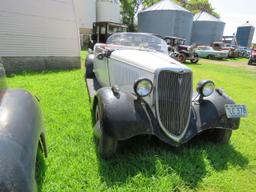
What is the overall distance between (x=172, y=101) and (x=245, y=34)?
48309 mm

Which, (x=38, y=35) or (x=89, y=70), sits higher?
(x=38, y=35)

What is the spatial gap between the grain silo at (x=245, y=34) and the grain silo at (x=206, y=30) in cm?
1237

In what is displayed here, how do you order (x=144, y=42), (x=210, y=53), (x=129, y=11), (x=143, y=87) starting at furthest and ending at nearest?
(x=129, y=11), (x=210, y=53), (x=144, y=42), (x=143, y=87)

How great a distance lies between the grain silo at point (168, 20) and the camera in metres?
27.9

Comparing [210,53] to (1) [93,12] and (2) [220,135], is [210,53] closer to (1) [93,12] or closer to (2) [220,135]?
(1) [93,12]

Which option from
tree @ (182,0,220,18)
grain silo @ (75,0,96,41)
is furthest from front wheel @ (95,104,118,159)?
tree @ (182,0,220,18)

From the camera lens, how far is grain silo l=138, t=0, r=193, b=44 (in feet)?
91.4

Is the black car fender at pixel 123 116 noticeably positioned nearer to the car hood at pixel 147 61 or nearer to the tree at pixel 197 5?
the car hood at pixel 147 61

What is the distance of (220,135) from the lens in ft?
11.9

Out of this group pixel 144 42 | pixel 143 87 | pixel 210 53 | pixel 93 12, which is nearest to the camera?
pixel 143 87

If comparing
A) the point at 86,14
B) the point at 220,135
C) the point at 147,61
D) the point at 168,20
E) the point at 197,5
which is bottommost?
the point at 220,135

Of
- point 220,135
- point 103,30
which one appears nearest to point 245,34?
point 103,30

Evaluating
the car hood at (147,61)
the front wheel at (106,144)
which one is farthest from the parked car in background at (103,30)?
the front wheel at (106,144)

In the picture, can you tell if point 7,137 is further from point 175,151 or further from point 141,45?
point 141,45
